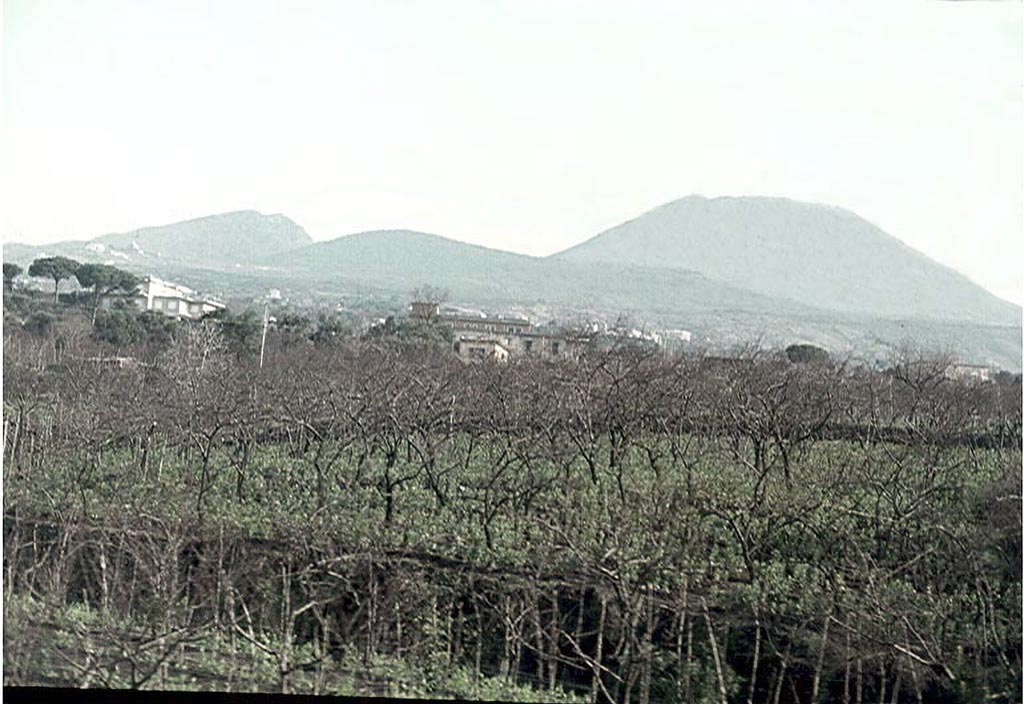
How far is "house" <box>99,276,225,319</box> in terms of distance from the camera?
3488mm

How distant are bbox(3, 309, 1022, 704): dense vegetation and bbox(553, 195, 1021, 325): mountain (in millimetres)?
157

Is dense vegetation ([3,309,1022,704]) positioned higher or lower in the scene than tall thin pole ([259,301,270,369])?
lower

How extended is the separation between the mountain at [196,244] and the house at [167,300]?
0.19 ft

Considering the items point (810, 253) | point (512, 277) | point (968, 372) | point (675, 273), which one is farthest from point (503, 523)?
point (968, 372)

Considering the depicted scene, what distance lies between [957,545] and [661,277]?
91cm

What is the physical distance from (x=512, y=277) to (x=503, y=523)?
0.58m

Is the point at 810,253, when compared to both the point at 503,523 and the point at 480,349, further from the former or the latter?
the point at 503,523

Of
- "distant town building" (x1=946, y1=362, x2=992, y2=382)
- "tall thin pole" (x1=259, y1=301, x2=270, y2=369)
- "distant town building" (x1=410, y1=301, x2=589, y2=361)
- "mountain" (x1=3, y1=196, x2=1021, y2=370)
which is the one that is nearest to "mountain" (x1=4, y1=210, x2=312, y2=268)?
"mountain" (x1=3, y1=196, x2=1021, y2=370)

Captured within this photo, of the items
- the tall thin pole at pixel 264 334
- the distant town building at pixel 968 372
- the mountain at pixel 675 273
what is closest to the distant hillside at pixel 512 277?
the mountain at pixel 675 273

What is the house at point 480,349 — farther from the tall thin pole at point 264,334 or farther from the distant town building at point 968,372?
the distant town building at point 968,372

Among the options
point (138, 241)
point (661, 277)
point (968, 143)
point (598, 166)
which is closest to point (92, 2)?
point (138, 241)

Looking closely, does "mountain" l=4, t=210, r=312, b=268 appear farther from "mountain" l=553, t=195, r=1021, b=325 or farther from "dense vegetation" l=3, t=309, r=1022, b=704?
"mountain" l=553, t=195, r=1021, b=325

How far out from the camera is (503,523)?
3.34 meters

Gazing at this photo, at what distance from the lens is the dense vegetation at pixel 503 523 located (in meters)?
3.21
